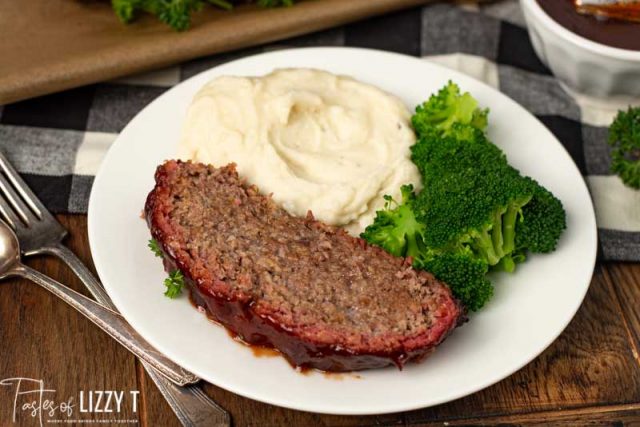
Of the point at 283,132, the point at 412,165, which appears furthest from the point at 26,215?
the point at 412,165

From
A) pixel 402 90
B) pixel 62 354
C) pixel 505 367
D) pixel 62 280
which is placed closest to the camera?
pixel 505 367

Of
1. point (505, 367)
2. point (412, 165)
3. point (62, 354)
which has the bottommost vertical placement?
point (62, 354)

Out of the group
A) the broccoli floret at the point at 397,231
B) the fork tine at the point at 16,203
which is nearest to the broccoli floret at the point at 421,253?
the broccoli floret at the point at 397,231

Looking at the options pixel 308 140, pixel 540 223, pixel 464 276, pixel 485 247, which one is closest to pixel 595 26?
pixel 540 223

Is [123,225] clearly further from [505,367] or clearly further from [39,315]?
[505,367]

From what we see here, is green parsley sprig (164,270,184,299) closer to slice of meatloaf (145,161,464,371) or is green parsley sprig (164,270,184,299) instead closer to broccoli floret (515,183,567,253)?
slice of meatloaf (145,161,464,371)

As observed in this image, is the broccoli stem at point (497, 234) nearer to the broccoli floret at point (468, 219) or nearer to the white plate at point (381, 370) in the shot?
the broccoli floret at point (468, 219)

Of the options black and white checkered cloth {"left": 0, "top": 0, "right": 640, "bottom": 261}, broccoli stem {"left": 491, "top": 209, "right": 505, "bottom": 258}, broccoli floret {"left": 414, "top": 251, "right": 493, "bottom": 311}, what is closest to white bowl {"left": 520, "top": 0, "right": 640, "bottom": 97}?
black and white checkered cloth {"left": 0, "top": 0, "right": 640, "bottom": 261}
